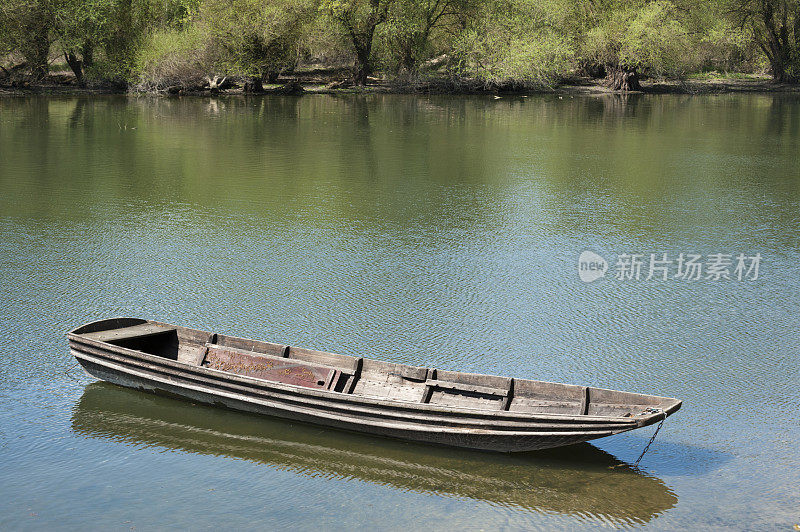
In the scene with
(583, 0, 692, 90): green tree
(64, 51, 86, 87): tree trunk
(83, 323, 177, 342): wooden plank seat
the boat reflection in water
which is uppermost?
(583, 0, 692, 90): green tree

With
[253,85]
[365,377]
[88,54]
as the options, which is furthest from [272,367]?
[88,54]

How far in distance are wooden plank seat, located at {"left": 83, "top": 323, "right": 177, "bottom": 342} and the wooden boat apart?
0.02 metres

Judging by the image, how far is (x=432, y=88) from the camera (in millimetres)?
60250

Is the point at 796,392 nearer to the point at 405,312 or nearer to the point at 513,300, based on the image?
the point at 513,300

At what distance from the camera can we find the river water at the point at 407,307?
941cm

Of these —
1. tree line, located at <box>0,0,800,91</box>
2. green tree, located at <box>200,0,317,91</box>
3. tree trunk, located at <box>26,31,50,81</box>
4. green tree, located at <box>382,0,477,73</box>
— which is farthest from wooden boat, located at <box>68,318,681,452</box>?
green tree, located at <box>382,0,477,73</box>

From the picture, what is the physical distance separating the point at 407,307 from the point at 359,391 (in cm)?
436

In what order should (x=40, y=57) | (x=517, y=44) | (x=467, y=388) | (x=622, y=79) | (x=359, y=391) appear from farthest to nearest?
(x=622, y=79)
(x=517, y=44)
(x=40, y=57)
(x=359, y=391)
(x=467, y=388)

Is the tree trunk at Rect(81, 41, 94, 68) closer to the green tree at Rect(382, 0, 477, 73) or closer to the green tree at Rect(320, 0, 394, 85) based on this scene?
the green tree at Rect(320, 0, 394, 85)

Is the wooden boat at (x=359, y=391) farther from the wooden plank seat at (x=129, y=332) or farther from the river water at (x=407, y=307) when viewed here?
the river water at (x=407, y=307)

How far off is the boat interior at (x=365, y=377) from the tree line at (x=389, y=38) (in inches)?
1745

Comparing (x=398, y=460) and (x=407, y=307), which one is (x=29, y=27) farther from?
(x=398, y=460)

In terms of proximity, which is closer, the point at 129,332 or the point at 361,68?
the point at 129,332

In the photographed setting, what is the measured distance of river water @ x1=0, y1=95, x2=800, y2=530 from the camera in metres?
9.41
